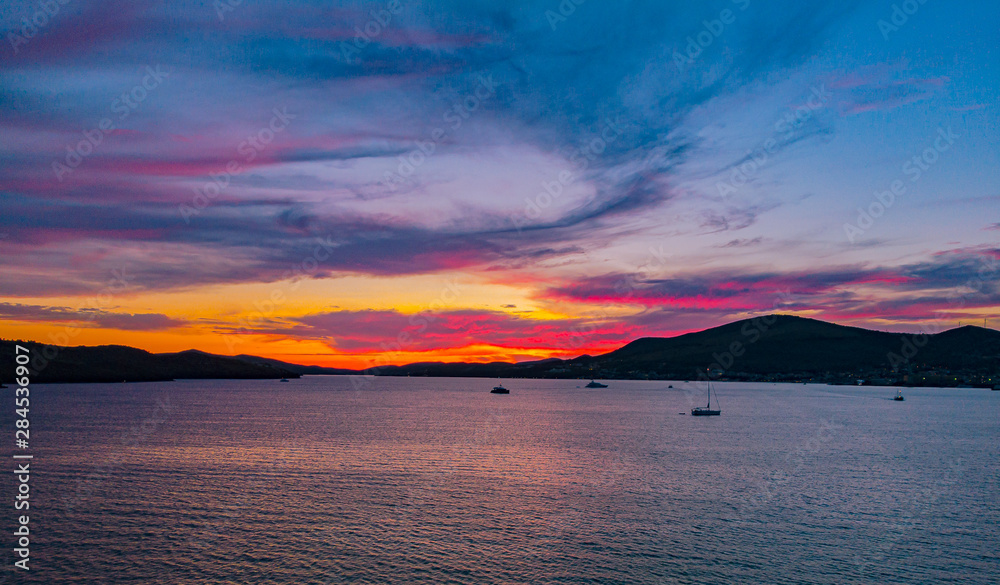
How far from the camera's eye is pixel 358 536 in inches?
1896

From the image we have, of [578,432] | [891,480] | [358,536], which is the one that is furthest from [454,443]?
[891,480]

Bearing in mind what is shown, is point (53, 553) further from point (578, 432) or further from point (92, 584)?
point (578, 432)

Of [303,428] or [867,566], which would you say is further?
[303,428]

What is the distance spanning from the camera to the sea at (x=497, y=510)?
4131 centimetres

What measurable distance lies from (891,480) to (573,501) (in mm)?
43544

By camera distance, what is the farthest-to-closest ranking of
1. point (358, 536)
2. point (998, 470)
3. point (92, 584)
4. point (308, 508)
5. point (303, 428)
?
point (303, 428) < point (998, 470) < point (308, 508) < point (358, 536) < point (92, 584)

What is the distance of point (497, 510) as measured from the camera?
57219mm

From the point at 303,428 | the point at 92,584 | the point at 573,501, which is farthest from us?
the point at 303,428

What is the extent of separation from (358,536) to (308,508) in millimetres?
10872

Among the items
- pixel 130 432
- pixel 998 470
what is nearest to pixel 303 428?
pixel 130 432

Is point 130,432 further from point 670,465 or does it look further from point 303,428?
point 670,465

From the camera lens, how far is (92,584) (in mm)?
37656

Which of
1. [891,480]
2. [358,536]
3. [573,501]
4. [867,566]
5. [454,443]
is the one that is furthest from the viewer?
[454,443]

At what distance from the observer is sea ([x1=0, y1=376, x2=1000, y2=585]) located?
4131cm
